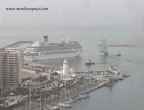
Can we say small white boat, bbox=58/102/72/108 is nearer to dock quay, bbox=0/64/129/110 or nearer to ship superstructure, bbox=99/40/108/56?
dock quay, bbox=0/64/129/110

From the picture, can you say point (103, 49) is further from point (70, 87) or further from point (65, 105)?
point (65, 105)

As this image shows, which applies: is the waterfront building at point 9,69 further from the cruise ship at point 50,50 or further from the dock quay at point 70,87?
the cruise ship at point 50,50

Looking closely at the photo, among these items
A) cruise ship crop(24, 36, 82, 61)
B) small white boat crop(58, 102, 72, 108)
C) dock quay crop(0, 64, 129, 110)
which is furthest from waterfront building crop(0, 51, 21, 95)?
cruise ship crop(24, 36, 82, 61)

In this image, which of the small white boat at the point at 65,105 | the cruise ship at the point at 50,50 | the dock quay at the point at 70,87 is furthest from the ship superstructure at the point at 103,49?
the small white boat at the point at 65,105

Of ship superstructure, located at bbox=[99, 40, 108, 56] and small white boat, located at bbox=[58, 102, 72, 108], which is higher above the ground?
ship superstructure, located at bbox=[99, 40, 108, 56]

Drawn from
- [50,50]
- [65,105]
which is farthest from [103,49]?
[65,105]
